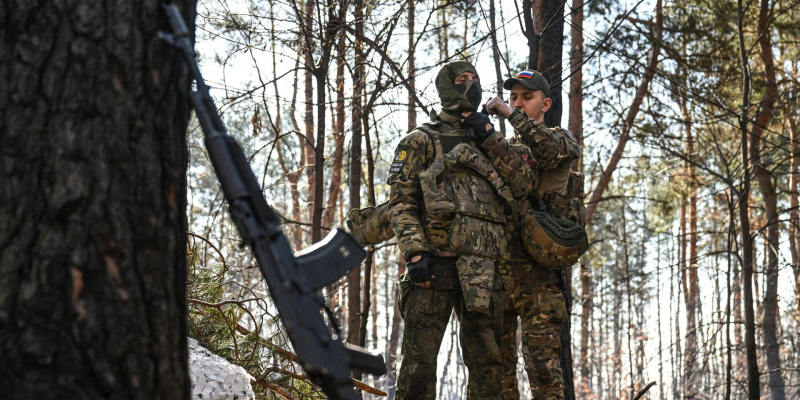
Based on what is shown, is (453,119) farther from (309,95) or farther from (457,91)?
(309,95)

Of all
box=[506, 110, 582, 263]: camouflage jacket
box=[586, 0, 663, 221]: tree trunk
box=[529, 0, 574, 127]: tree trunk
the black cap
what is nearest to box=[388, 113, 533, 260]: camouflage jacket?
box=[506, 110, 582, 263]: camouflage jacket

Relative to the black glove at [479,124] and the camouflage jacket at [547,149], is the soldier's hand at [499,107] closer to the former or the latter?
the camouflage jacket at [547,149]

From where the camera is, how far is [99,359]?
5.33 ft

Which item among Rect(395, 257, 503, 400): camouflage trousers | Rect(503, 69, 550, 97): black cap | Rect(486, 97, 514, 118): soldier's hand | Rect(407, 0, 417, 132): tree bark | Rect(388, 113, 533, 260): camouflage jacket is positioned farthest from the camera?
Rect(407, 0, 417, 132): tree bark

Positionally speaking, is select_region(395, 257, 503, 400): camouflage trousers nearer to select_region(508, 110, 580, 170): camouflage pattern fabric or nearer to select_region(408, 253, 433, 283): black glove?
select_region(408, 253, 433, 283): black glove

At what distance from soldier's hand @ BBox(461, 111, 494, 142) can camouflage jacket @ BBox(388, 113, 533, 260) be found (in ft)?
0.12

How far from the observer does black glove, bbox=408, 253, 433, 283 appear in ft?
12.1

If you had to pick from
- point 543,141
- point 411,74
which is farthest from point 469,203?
point 411,74

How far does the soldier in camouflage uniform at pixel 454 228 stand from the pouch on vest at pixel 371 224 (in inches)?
8.2

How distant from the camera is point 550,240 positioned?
4.34m

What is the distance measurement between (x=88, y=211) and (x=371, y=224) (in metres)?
2.60

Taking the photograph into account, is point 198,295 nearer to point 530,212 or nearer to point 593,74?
point 530,212

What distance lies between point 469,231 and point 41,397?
8.33 feet

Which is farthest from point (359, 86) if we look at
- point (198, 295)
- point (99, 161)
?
point (99, 161)
